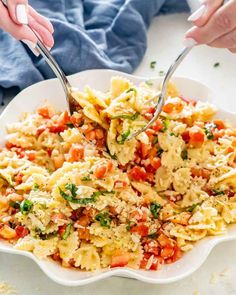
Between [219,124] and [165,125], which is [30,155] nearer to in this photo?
[165,125]

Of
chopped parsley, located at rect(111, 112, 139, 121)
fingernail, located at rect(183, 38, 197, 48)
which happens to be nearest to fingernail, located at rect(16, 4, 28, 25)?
chopped parsley, located at rect(111, 112, 139, 121)

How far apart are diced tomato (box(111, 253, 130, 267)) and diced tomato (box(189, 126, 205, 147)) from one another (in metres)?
0.58

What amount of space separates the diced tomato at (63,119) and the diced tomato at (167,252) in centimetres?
75

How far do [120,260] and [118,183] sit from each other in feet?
1.00

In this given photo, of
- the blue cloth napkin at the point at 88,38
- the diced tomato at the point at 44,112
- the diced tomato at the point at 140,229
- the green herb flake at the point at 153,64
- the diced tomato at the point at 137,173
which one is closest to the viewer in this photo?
the diced tomato at the point at 140,229

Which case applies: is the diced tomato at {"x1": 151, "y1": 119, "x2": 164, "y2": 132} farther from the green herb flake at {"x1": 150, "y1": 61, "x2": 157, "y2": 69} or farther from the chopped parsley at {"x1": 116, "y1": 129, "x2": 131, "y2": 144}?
the green herb flake at {"x1": 150, "y1": 61, "x2": 157, "y2": 69}

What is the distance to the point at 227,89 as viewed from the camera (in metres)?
3.39

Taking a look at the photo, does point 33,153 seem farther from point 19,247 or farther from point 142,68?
point 142,68

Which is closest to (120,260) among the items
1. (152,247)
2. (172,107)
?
(152,247)

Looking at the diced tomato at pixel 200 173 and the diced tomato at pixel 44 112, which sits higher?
the diced tomato at pixel 200 173

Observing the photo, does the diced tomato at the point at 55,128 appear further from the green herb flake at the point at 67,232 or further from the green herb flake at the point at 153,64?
the green herb flake at the point at 153,64

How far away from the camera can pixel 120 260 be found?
93.1 inches

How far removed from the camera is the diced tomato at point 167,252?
2422 mm

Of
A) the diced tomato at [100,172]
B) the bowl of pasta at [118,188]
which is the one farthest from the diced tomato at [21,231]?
the diced tomato at [100,172]
